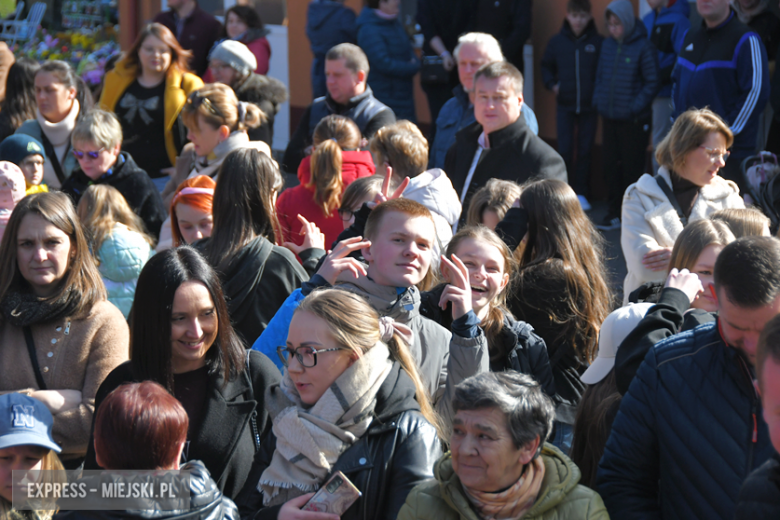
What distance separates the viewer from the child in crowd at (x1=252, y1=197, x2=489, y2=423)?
10.3 feet

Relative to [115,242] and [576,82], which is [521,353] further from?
[576,82]

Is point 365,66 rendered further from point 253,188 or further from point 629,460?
point 629,460

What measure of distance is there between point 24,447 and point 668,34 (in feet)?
22.9

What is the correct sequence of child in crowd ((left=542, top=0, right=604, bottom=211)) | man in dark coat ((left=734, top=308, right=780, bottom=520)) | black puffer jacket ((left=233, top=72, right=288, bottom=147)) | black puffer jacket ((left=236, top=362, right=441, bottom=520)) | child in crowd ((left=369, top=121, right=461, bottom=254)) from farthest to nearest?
child in crowd ((left=542, top=0, right=604, bottom=211)) < black puffer jacket ((left=233, top=72, right=288, bottom=147)) < child in crowd ((left=369, top=121, right=461, bottom=254)) < black puffer jacket ((left=236, top=362, right=441, bottom=520)) < man in dark coat ((left=734, top=308, right=780, bottom=520))

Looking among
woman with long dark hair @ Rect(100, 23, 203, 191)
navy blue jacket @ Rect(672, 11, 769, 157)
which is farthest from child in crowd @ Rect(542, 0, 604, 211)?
woman with long dark hair @ Rect(100, 23, 203, 191)

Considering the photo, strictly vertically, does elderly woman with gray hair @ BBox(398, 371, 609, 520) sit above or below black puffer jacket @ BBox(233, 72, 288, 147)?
below

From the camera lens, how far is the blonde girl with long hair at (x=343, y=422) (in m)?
2.44

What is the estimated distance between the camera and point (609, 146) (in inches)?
328

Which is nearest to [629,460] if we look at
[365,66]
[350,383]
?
[350,383]

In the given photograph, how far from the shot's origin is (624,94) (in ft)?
26.3

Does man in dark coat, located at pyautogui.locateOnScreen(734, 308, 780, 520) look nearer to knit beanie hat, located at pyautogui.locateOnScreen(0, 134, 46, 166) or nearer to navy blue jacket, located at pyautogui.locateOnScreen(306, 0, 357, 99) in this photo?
knit beanie hat, located at pyautogui.locateOnScreen(0, 134, 46, 166)

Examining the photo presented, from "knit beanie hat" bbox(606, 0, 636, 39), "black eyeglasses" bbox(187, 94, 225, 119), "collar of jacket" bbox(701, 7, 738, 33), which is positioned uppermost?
"knit beanie hat" bbox(606, 0, 636, 39)

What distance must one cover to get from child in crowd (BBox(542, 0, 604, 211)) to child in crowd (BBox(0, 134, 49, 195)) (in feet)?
16.4

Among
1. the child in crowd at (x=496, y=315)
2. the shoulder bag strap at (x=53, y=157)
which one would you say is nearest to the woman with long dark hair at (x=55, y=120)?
the shoulder bag strap at (x=53, y=157)
